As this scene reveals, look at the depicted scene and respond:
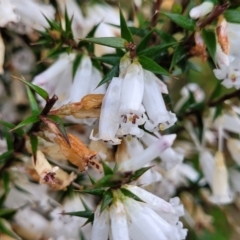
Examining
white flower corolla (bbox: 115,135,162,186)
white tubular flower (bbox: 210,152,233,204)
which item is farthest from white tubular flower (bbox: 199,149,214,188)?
white flower corolla (bbox: 115,135,162,186)

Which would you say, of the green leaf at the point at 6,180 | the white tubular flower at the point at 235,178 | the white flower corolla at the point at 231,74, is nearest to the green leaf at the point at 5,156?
the green leaf at the point at 6,180

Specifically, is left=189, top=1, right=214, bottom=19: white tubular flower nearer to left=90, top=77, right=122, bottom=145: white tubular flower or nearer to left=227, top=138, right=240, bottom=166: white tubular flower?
left=90, top=77, right=122, bottom=145: white tubular flower

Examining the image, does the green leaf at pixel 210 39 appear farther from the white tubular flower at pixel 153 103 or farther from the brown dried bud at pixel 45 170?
the brown dried bud at pixel 45 170

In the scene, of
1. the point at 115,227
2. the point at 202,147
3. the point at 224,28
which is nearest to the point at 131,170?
the point at 115,227

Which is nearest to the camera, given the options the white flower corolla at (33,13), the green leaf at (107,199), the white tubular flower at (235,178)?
the green leaf at (107,199)

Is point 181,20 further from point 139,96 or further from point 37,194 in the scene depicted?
point 37,194

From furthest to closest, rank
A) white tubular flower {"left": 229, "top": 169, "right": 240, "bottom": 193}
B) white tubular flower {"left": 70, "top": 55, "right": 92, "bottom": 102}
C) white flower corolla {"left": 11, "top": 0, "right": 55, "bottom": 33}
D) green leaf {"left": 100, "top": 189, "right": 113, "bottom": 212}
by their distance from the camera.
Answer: white tubular flower {"left": 229, "top": 169, "right": 240, "bottom": 193}, white flower corolla {"left": 11, "top": 0, "right": 55, "bottom": 33}, white tubular flower {"left": 70, "top": 55, "right": 92, "bottom": 102}, green leaf {"left": 100, "top": 189, "right": 113, "bottom": 212}
